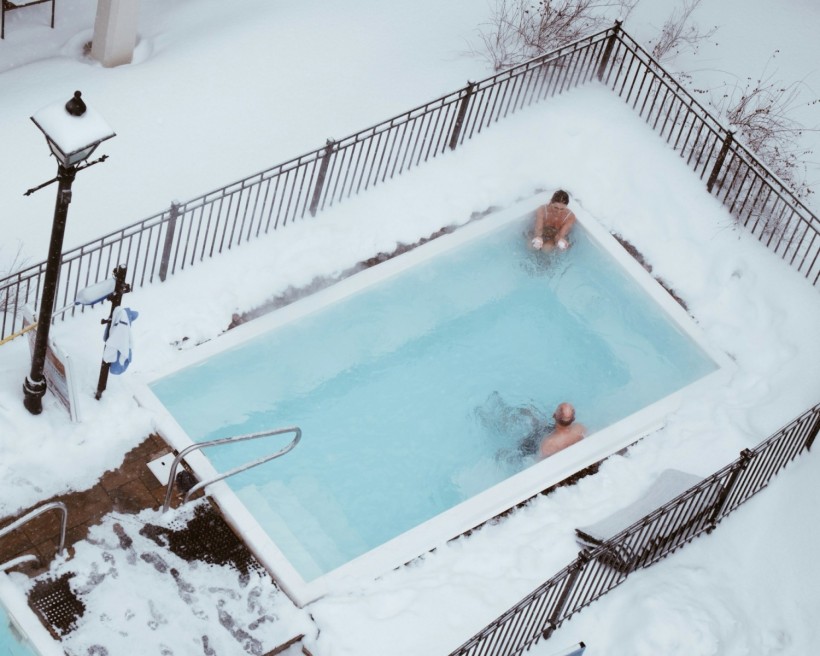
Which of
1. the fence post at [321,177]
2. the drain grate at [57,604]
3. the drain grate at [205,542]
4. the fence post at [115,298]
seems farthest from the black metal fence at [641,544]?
the fence post at [321,177]

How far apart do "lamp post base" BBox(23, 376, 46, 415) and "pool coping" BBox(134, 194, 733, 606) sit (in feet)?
3.44

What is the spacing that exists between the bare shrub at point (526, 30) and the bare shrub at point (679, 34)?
62cm

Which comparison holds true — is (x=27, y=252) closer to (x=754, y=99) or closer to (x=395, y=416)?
(x=395, y=416)

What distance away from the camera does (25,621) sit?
14078 mm

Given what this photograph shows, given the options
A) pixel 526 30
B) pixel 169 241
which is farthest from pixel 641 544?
pixel 526 30

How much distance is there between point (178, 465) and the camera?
15.5 m

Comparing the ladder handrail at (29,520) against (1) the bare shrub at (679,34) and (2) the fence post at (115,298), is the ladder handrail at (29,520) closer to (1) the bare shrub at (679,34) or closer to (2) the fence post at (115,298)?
(2) the fence post at (115,298)

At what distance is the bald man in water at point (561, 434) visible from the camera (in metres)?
16.3

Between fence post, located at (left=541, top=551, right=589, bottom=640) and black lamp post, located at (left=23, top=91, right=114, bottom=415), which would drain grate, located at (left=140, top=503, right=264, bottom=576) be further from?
black lamp post, located at (left=23, top=91, right=114, bottom=415)

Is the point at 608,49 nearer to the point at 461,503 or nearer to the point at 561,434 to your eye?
the point at 561,434

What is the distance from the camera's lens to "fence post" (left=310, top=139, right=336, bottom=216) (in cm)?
1697

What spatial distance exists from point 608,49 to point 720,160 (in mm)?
2120

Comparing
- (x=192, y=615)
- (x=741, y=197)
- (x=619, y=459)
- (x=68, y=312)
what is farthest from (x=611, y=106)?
(x=192, y=615)

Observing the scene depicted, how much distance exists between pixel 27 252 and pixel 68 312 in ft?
3.08
